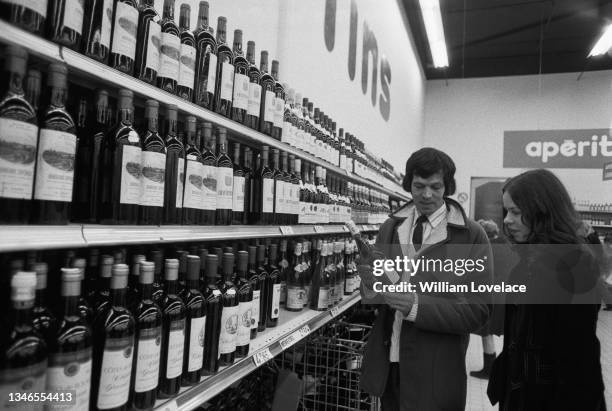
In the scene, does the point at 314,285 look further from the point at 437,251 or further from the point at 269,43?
the point at 269,43

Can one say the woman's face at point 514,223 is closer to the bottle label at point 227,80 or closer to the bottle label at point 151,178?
the bottle label at point 227,80

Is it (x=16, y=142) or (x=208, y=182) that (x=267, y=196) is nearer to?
(x=208, y=182)

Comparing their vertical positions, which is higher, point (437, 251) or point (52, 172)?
point (52, 172)

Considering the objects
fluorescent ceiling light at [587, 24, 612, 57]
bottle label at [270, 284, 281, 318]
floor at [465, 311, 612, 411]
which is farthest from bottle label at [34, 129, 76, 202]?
fluorescent ceiling light at [587, 24, 612, 57]

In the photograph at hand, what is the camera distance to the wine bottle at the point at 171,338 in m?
1.19

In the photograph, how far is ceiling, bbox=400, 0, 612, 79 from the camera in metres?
6.92

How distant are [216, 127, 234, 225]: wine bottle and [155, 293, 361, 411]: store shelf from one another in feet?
1.79

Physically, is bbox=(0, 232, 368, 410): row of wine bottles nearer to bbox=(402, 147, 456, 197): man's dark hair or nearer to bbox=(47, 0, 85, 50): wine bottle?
bbox=(47, 0, 85, 50): wine bottle

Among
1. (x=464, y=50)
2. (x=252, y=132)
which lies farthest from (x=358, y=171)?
(x=464, y=50)

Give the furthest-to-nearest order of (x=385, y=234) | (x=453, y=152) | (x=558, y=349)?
(x=453, y=152) → (x=385, y=234) → (x=558, y=349)

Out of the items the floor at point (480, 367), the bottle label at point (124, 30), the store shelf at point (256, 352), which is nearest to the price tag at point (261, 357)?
the store shelf at point (256, 352)

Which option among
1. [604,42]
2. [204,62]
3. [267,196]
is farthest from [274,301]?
[604,42]

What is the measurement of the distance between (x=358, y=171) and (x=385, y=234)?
54.0 inches

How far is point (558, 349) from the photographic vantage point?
1.50m
